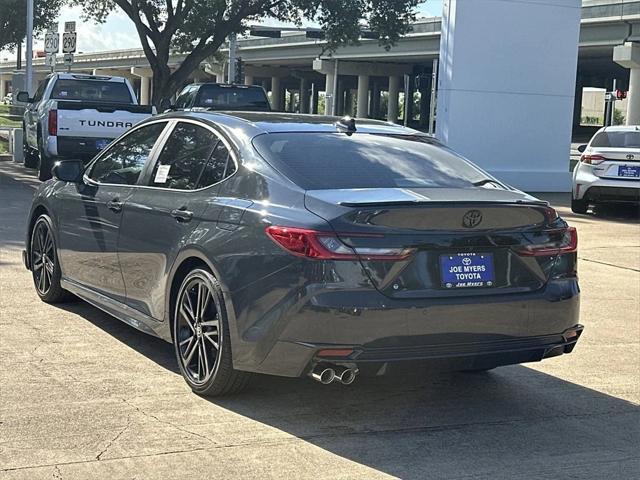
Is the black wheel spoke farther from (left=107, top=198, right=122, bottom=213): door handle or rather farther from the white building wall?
the white building wall

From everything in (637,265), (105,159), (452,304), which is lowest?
(637,265)

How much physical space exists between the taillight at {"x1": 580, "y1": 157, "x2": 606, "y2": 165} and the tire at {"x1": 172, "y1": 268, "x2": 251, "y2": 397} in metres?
12.6

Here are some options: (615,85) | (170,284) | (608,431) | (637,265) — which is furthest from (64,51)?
(615,85)

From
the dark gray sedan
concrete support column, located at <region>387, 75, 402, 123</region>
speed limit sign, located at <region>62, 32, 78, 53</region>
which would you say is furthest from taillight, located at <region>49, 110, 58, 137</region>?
concrete support column, located at <region>387, 75, 402, 123</region>

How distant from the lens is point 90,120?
53.6ft

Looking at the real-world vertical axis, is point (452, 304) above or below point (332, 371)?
above

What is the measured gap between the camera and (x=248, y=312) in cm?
502

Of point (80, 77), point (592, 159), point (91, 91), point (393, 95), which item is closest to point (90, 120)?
point (91, 91)

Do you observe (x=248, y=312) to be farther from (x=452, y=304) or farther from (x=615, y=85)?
(x=615, y=85)

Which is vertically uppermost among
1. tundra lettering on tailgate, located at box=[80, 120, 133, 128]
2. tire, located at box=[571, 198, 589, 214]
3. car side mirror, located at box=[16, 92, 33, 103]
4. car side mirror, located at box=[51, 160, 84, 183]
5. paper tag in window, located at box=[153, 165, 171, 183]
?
car side mirror, located at box=[16, 92, 33, 103]

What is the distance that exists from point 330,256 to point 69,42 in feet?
66.6

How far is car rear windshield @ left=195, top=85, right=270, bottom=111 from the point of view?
71.2ft

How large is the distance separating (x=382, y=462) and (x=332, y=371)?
521 millimetres

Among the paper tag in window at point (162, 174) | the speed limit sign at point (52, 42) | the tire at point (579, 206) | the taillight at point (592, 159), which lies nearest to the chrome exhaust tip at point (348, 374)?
the paper tag in window at point (162, 174)
